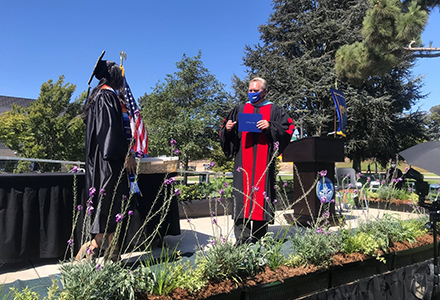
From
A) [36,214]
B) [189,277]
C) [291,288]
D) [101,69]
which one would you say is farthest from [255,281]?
[36,214]

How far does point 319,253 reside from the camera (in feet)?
7.54

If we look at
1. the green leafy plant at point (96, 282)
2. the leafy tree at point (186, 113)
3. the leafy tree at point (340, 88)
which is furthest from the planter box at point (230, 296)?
the leafy tree at point (340, 88)

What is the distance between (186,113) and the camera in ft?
58.3

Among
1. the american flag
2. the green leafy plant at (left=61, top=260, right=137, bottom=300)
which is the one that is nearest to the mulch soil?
the green leafy plant at (left=61, top=260, right=137, bottom=300)

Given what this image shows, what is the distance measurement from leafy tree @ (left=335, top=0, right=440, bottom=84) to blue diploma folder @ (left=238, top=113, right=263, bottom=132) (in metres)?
8.05

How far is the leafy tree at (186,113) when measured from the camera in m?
17.2

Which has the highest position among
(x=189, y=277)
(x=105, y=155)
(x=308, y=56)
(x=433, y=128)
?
(x=308, y=56)

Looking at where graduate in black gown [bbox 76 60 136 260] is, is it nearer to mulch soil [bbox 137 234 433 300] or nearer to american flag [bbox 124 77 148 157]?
american flag [bbox 124 77 148 157]

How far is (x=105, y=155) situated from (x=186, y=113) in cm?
1539

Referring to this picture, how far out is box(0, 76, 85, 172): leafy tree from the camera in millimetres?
17797

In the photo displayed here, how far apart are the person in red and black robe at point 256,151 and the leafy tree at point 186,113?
1259cm

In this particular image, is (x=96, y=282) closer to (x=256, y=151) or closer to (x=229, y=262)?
(x=229, y=262)

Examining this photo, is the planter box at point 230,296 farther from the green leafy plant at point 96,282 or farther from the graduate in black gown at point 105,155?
the graduate in black gown at point 105,155

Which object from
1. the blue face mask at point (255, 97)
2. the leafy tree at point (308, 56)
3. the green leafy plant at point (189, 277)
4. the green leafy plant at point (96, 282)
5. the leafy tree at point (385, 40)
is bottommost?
the green leafy plant at point (189, 277)
